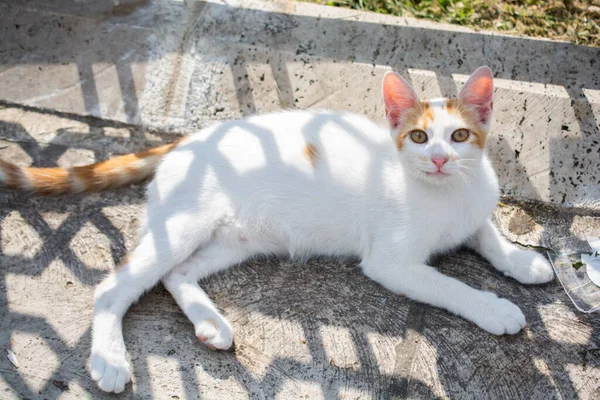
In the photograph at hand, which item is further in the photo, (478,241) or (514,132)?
(514,132)

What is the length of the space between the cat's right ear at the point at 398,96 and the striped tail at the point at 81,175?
102 cm

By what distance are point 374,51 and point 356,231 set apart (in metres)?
1.07

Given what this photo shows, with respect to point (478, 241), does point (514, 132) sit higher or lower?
higher

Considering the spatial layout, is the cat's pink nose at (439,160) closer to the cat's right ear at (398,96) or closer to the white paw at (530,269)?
the cat's right ear at (398,96)

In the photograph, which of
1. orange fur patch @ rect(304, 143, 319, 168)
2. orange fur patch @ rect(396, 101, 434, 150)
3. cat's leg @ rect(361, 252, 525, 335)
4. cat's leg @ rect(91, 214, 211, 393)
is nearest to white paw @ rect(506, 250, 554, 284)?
cat's leg @ rect(361, 252, 525, 335)

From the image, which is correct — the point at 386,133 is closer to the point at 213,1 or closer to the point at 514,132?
the point at 514,132

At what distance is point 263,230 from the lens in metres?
2.81

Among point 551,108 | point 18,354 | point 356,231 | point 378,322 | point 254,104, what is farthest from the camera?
point 254,104

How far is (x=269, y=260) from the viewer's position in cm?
288

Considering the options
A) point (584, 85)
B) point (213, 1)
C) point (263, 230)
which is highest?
point (213, 1)

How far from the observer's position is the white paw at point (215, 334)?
2406 millimetres

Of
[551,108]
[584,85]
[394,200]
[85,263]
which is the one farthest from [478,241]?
[85,263]

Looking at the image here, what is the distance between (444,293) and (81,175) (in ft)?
5.61

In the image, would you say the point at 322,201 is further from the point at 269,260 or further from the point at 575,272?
the point at 575,272
